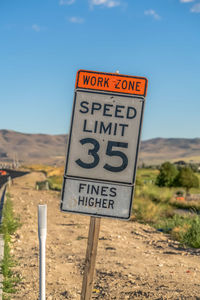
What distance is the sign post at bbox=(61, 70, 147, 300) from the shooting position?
3893 millimetres

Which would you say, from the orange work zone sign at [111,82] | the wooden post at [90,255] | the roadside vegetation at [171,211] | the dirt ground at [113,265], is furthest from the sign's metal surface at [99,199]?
the roadside vegetation at [171,211]

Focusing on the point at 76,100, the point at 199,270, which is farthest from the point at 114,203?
the point at 199,270

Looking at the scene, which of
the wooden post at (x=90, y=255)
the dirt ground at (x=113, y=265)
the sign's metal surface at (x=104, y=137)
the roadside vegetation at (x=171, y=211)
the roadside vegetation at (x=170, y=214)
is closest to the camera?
the sign's metal surface at (x=104, y=137)

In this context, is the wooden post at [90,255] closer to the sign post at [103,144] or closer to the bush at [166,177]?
the sign post at [103,144]

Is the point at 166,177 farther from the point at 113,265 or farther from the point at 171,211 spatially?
the point at 113,265

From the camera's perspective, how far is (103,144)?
3.88m

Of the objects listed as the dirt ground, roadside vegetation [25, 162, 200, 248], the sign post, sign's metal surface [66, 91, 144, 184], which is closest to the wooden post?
the sign post

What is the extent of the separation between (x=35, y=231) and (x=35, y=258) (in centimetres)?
294

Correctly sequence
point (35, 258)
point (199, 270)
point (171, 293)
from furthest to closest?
point (35, 258), point (199, 270), point (171, 293)

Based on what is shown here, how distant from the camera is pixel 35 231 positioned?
11156 millimetres

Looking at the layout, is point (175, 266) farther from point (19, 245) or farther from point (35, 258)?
point (19, 245)

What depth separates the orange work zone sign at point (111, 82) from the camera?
12.9 feet

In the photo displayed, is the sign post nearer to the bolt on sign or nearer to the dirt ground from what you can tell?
the bolt on sign

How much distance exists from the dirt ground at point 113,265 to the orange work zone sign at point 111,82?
132 inches
